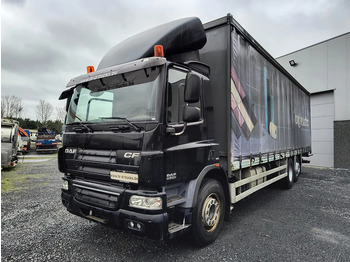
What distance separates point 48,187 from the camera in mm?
7086

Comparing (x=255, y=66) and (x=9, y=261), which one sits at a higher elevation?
(x=255, y=66)

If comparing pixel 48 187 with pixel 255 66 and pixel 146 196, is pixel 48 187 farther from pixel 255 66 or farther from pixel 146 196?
pixel 255 66

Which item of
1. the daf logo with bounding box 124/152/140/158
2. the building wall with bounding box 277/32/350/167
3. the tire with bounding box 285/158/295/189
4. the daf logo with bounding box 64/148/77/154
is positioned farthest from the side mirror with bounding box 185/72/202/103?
the building wall with bounding box 277/32/350/167

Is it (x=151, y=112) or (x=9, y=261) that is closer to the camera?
(x=151, y=112)

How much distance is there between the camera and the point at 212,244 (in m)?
3.27

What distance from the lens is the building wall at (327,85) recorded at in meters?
12.1

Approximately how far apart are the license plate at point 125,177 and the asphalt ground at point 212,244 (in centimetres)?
113

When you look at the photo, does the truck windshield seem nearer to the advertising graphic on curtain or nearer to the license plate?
the license plate

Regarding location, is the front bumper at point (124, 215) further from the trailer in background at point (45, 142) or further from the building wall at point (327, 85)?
the trailer in background at point (45, 142)

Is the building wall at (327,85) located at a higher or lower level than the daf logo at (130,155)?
higher

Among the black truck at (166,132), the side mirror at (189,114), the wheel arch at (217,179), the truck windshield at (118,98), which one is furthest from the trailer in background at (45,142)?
the side mirror at (189,114)

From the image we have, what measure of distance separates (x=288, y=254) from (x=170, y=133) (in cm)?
240

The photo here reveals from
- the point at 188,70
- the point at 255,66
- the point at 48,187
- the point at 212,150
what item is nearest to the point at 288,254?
the point at 212,150

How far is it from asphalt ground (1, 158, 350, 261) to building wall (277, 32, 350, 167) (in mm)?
8775
